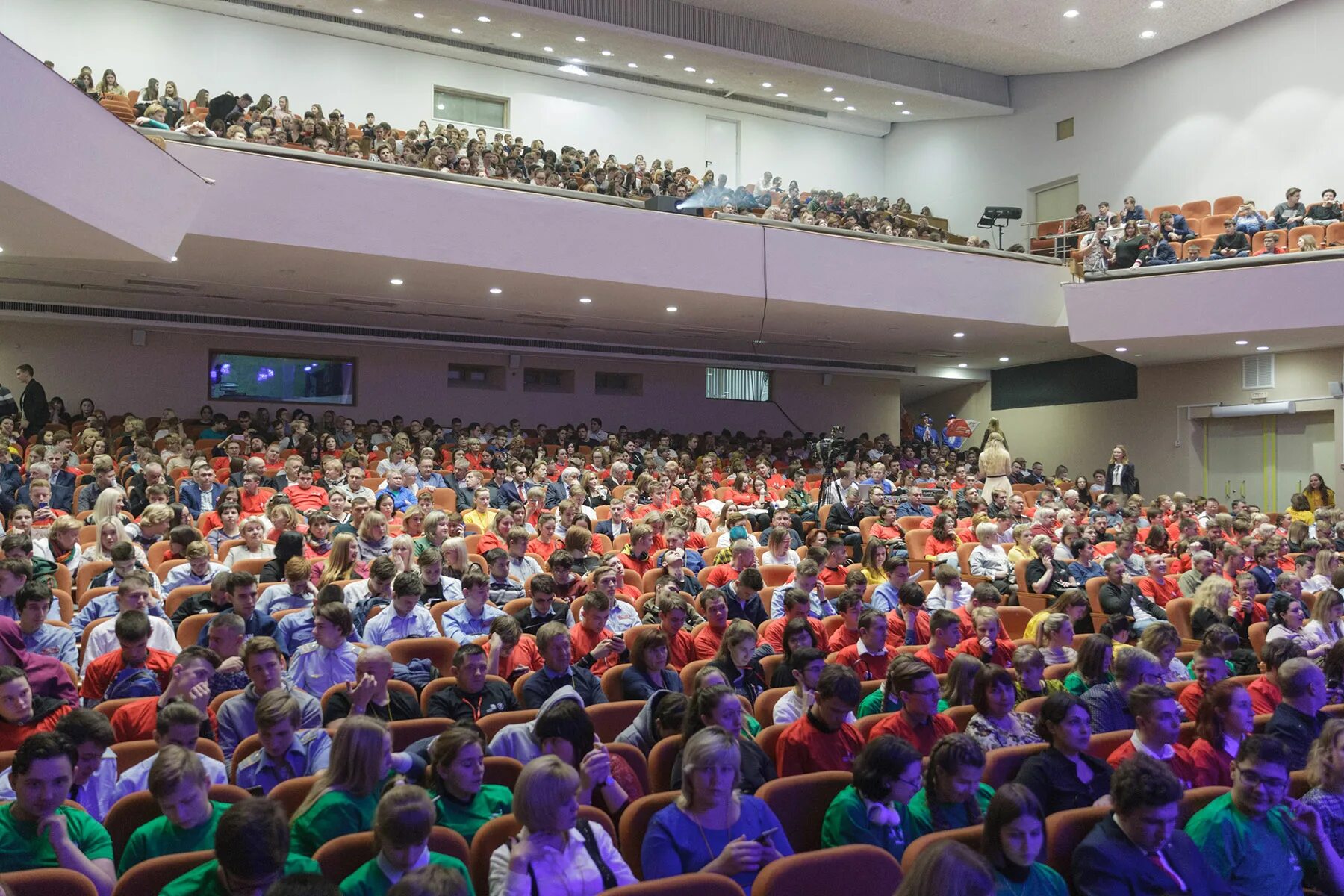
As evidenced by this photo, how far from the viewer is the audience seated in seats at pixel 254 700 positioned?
3.33 metres

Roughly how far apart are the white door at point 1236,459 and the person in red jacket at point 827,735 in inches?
481

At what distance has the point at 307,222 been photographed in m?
8.84

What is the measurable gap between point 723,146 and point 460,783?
15216 millimetres

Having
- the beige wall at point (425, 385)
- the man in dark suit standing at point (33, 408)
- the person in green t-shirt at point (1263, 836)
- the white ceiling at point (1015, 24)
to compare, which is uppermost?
the white ceiling at point (1015, 24)

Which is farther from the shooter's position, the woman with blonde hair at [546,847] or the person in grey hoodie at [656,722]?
the person in grey hoodie at [656,722]

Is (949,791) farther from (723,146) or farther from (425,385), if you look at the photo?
(723,146)

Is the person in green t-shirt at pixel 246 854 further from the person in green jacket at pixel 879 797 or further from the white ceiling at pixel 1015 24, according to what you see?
the white ceiling at pixel 1015 24

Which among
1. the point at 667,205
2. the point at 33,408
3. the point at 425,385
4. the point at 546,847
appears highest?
the point at 667,205

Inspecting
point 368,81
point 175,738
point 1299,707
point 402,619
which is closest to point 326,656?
point 402,619

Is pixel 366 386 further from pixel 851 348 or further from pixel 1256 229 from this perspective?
pixel 1256 229

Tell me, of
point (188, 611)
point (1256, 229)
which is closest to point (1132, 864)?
point (188, 611)

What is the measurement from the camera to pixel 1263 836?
2.72m

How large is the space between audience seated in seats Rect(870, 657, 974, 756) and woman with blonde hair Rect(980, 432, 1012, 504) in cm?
697

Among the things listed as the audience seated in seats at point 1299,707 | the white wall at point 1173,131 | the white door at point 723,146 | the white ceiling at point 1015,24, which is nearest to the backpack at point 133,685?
the audience seated in seats at point 1299,707
